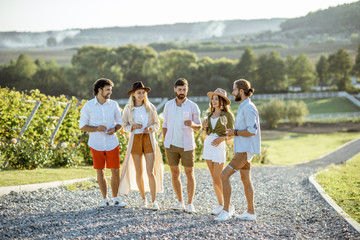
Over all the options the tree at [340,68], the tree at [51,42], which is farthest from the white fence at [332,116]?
the tree at [51,42]

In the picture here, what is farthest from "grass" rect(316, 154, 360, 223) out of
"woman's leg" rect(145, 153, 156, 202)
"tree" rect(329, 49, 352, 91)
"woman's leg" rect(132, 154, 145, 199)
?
"tree" rect(329, 49, 352, 91)

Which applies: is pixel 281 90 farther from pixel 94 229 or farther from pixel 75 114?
pixel 94 229

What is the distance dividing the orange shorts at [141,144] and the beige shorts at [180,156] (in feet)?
1.06

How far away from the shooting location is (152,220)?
564 cm

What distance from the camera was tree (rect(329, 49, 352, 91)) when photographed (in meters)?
59.9

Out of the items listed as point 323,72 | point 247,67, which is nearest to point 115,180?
point 323,72

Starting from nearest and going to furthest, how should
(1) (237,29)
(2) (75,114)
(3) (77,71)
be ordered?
1. (2) (75,114)
2. (3) (77,71)
3. (1) (237,29)

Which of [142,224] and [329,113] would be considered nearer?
[142,224]

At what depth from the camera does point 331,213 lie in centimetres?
680

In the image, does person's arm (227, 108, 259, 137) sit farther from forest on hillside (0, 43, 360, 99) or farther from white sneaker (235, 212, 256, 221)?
forest on hillside (0, 43, 360, 99)

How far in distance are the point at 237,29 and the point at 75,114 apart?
119218mm

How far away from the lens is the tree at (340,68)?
59894 mm

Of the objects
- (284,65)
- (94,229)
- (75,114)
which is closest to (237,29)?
(284,65)

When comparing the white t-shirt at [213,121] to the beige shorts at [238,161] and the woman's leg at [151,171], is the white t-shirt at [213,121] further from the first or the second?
the woman's leg at [151,171]
